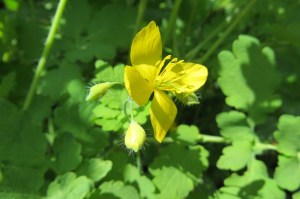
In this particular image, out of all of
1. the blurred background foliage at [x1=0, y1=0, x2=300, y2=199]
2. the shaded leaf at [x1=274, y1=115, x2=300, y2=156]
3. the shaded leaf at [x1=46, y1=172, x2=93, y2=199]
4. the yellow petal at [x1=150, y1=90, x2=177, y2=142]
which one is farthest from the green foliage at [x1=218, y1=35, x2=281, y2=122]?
the shaded leaf at [x1=46, y1=172, x2=93, y2=199]

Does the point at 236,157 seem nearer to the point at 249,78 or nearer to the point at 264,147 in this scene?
the point at 264,147

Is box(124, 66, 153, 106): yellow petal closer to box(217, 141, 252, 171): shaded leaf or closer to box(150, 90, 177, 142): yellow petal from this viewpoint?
box(150, 90, 177, 142): yellow petal

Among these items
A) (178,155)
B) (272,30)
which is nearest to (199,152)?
(178,155)

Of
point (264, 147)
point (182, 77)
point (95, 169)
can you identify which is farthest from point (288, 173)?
point (95, 169)

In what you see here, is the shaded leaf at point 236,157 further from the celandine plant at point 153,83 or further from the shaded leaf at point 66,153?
the shaded leaf at point 66,153

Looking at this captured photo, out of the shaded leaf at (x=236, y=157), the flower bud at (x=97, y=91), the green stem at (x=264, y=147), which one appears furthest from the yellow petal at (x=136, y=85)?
the green stem at (x=264, y=147)

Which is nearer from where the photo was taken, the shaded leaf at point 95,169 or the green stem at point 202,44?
the shaded leaf at point 95,169
